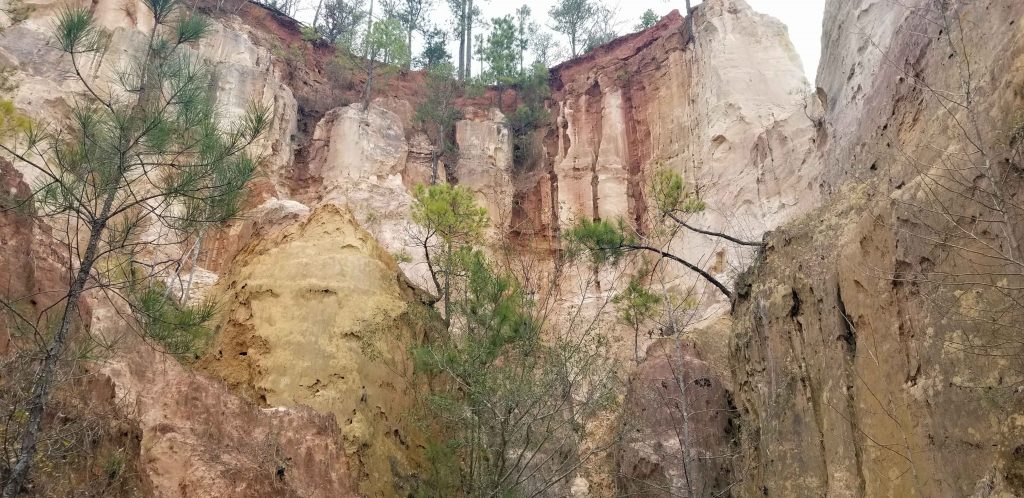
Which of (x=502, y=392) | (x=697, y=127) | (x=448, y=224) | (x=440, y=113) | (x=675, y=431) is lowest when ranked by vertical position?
(x=675, y=431)

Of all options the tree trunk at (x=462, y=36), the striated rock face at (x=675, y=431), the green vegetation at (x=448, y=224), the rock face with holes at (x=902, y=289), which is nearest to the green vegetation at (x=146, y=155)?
the rock face with holes at (x=902, y=289)

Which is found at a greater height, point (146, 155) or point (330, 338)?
point (146, 155)

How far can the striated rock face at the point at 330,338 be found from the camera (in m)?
12.8

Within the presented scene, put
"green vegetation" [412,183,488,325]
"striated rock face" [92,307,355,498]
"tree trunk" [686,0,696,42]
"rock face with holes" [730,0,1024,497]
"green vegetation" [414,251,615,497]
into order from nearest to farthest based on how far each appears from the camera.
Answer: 1. "rock face with holes" [730,0,1024,497]
2. "striated rock face" [92,307,355,498]
3. "green vegetation" [414,251,615,497]
4. "green vegetation" [412,183,488,325]
5. "tree trunk" [686,0,696,42]

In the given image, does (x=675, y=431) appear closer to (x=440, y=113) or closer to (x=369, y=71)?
(x=440, y=113)

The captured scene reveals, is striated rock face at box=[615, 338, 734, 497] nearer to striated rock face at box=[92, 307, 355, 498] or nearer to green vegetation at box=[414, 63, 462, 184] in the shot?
striated rock face at box=[92, 307, 355, 498]

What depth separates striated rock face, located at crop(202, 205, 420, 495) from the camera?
12.8 meters

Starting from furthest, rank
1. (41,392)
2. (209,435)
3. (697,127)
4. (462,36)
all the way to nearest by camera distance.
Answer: (462,36)
(697,127)
(209,435)
(41,392)

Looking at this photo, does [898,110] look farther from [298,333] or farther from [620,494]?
[298,333]

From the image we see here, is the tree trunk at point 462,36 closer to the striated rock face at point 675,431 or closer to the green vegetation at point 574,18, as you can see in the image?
the green vegetation at point 574,18

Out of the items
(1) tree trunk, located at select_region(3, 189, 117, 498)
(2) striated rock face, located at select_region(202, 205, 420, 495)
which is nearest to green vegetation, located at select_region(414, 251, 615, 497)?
(2) striated rock face, located at select_region(202, 205, 420, 495)

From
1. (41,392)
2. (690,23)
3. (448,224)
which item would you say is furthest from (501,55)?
(41,392)

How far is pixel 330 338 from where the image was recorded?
13656mm

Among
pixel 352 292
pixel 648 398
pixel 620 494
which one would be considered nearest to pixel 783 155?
pixel 648 398
